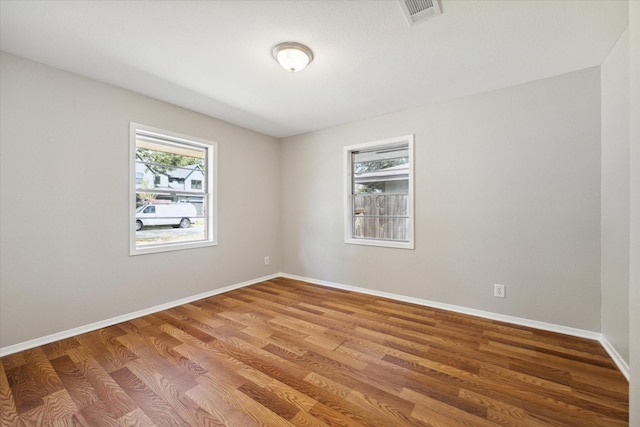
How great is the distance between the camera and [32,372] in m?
1.92

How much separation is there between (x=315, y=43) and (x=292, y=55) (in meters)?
0.21

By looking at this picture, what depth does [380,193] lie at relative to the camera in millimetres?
3791

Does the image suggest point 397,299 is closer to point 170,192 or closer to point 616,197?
point 616,197

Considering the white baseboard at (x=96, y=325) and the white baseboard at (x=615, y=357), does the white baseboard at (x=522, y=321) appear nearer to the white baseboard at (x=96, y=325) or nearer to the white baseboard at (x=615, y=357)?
the white baseboard at (x=615, y=357)

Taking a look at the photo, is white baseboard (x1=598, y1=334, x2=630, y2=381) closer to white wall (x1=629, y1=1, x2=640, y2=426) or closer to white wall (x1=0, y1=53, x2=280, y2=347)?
white wall (x1=629, y1=1, x2=640, y2=426)

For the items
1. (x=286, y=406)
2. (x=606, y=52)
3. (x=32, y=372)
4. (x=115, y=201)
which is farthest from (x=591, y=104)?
(x=32, y=372)

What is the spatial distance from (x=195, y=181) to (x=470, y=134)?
3.52 metres

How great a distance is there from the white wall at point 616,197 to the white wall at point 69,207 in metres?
4.23

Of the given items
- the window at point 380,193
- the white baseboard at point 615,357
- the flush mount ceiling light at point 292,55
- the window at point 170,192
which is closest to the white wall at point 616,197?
the white baseboard at point 615,357

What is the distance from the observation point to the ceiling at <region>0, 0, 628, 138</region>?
1734mm

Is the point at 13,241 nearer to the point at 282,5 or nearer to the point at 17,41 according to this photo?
the point at 17,41

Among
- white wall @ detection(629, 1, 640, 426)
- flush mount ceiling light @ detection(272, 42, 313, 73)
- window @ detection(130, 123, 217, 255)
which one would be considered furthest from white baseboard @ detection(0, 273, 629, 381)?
flush mount ceiling light @ detection(272, 42, 313, 73)

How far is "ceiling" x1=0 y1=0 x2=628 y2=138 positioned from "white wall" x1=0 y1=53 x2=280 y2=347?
0.96ft

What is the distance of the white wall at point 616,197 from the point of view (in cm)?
191
